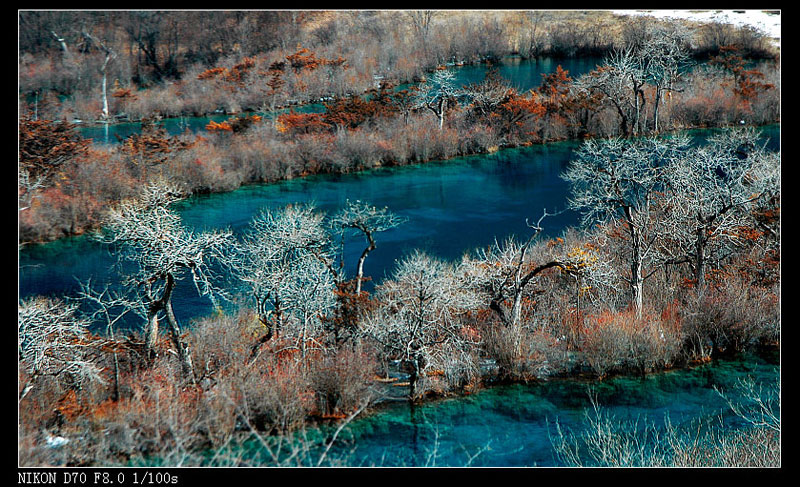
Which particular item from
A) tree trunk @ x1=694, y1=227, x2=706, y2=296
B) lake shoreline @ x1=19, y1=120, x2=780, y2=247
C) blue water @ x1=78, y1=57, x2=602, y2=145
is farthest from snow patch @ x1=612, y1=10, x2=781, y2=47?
tree trunk @ x1=694, y1=227, x2=706, y2=296

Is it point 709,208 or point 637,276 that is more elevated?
point 709,208

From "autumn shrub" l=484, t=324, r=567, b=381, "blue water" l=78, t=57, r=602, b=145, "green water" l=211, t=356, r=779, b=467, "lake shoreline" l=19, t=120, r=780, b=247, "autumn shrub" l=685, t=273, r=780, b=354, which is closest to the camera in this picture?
"green water" l=211, t=356, r=779, b=467

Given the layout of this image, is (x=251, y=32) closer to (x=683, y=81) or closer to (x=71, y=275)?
(x=683, y=81)

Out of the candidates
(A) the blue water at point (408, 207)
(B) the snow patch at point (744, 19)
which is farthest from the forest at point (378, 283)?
(B) the snow patch at point (744, 19)

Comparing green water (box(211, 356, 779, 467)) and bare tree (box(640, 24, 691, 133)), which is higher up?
bare tree (box(640, 24, 691, 133))

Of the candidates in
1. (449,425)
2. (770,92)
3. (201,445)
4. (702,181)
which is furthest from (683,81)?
(201,445)

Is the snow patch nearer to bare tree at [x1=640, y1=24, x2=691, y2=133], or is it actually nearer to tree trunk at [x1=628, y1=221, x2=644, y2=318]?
bare tree at [x1=640, y1=24, x2=691, y2=133]

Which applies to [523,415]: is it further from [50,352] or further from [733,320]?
[50,352]

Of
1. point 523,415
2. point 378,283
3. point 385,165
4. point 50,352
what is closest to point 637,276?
point 523,415

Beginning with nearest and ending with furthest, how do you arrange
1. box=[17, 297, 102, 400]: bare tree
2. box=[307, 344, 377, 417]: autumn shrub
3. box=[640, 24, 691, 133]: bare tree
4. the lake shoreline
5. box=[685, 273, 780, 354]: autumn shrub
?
box=[17, 297, 102, 400]: bare tree
box=[307, 344, 377, 417]: autumn shrub
box=[685, 273, 780, 354]: autumn shrub
the lake shoreline
box=[640, 24, 691, 133]: bare tree
